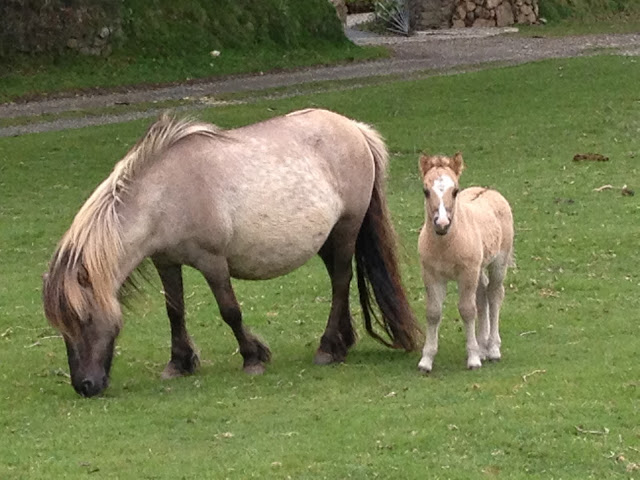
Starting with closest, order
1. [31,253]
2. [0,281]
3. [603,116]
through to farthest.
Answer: [0,281], [31,253], [603,116]

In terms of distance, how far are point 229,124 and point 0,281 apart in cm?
853

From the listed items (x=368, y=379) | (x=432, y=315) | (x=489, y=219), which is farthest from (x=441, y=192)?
(x=368, y=379)

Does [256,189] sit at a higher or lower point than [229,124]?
higher

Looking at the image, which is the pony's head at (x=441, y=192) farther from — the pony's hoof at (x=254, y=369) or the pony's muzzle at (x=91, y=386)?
the pony's muzzle at (x=91, y=386)

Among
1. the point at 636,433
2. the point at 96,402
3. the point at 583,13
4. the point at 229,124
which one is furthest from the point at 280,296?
the point at 583,13

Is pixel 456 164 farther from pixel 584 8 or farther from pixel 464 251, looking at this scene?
pixel 584 8

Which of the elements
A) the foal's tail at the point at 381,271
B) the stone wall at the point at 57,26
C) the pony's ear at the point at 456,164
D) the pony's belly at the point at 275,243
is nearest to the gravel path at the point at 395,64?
the stone wall at the point at 57,26

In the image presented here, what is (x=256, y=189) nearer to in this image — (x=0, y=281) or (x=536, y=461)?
(x=536, y=461)

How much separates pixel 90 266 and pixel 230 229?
1048mm

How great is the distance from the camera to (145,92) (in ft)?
78.4

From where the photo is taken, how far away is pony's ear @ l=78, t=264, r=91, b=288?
8.02 metres

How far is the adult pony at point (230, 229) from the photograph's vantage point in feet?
26.6

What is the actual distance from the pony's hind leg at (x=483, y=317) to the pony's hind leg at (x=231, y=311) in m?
1.56

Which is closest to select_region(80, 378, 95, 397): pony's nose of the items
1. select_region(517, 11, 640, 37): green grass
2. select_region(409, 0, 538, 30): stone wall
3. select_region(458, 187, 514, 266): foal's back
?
select_region(458, 187, 514, 266): foal's back
